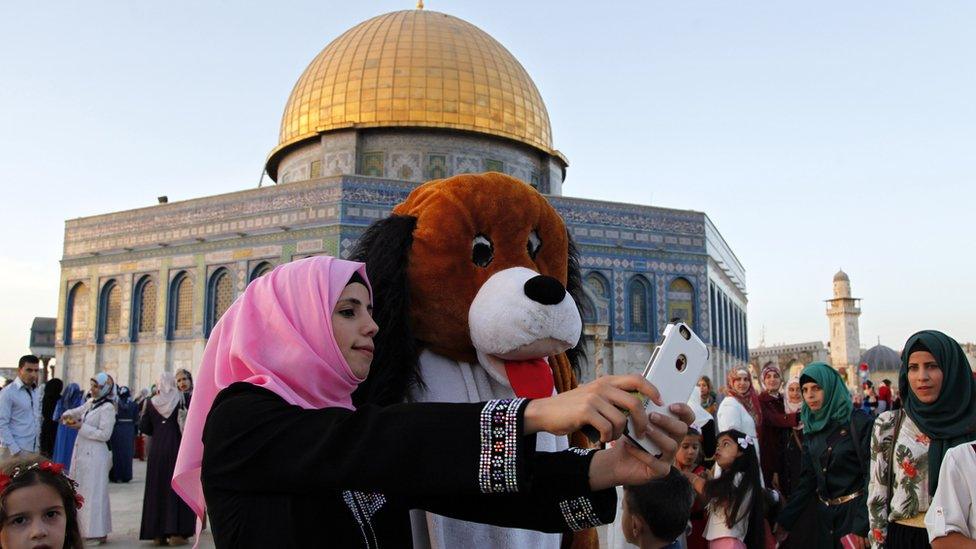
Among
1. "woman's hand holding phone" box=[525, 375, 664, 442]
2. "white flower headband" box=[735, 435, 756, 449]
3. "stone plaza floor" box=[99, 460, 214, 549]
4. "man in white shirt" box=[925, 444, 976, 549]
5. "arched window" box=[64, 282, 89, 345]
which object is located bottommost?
"stone plaza floor" box=[99, 460, 214, 549]

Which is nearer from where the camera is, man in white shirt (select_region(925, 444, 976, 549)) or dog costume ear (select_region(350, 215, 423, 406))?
dog costume ear (select_region(350, 215, 423, 406))

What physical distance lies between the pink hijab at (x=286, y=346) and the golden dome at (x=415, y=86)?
2096 centimetres

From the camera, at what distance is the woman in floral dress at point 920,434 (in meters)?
3.14

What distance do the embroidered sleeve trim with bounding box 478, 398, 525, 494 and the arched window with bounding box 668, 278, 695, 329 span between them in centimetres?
2252

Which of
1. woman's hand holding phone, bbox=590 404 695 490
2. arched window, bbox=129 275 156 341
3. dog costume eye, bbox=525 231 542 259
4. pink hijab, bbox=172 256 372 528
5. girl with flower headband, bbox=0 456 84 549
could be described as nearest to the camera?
woman's hand holding phone, bbox=590 404 695 490

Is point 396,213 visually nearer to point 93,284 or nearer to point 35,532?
point 35,532

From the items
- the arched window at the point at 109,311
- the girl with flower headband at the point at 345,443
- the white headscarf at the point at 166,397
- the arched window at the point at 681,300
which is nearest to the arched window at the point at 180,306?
the arched window at the point at 109,311

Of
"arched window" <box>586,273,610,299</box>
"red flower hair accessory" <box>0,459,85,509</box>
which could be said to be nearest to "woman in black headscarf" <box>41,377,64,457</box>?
"red flower hair accessory" <box>0,459,85,509</box>

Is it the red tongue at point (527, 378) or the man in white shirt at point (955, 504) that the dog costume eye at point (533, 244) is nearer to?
the red tongue at point (527, 378)

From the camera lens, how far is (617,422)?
115 cm

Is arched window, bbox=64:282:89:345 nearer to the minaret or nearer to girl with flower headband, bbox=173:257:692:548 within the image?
girl with flower headband, bbox=173:257:692:548

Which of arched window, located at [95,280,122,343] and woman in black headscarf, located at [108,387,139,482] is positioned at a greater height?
arched window, located at [95,280,122,343]

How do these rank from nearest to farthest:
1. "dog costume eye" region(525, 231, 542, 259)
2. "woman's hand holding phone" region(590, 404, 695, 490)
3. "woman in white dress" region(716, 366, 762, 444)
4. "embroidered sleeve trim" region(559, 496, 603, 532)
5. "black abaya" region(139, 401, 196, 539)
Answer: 1. "woman's hand holding phone" region(590, 404, 695, 490)
2. "embroidered sleeve trim" region(559, 496, 603, 532)
3. "dog costume eye" region(525, 231, 542, 259)
4. "woman in white dress" region(716, 366, 762, 444)
5. "black abaya" region(139, 401, 196, 539)

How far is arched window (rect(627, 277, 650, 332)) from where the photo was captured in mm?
22844
